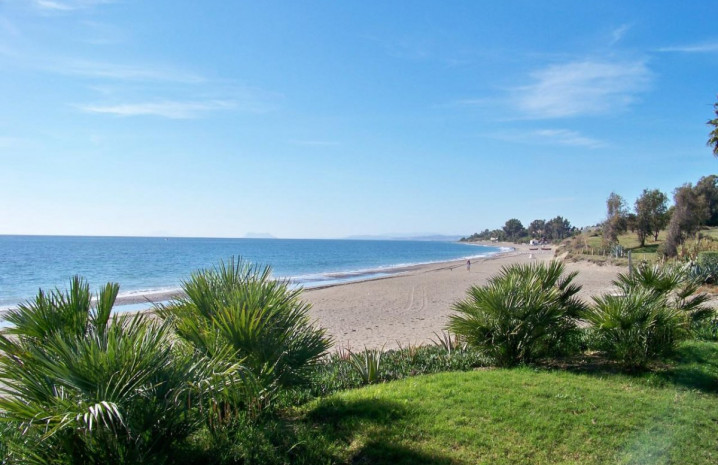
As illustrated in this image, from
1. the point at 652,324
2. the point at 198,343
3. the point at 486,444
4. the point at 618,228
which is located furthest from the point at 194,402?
the point at 618,228

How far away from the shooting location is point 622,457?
409 centimetres

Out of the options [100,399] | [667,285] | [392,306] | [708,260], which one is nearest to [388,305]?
[392,306]

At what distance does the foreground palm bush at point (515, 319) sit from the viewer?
720cm

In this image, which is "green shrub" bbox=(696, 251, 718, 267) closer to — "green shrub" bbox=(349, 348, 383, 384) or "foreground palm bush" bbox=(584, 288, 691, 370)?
"foreground palm bush" bbox=(584, 288, 691, 370)

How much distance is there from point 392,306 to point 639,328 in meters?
16.1

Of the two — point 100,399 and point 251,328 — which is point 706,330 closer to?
point 251,328

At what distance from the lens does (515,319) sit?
7199 millimetres

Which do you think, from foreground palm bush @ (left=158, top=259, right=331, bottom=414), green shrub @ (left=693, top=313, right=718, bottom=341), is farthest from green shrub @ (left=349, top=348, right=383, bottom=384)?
green shrub @ (left=693, top=313, right=718, bottom=341)

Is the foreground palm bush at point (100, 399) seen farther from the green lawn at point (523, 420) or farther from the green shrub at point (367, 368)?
the green shrub at point (367, 368)

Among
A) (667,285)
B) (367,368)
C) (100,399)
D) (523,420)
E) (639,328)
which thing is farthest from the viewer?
(667,285)

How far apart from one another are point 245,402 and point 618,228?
52.4m

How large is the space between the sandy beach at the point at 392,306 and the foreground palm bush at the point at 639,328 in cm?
493

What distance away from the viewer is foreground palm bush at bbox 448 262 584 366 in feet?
23.6

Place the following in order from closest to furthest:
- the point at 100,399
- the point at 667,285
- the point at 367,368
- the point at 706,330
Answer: the point at 100,399 → the point at 367,368 → the point at 667,285 → the point at 706,330
